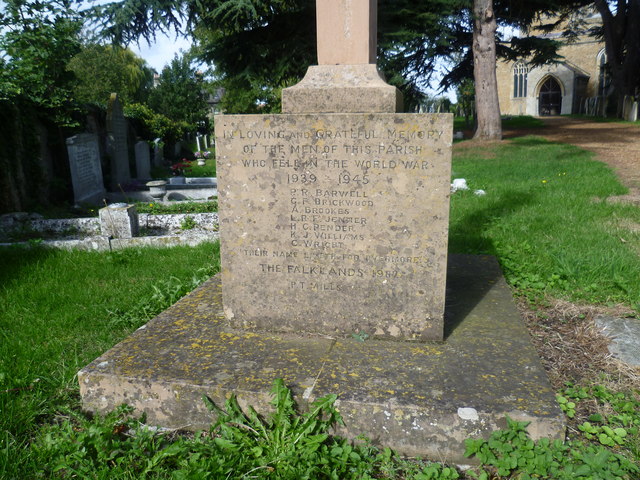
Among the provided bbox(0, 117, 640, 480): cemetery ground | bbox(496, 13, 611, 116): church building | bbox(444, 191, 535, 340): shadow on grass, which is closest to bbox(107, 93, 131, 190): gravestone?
bbox(0, 117, 640, 480): cemetery ground

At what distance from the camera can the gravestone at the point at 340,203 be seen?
2.61m

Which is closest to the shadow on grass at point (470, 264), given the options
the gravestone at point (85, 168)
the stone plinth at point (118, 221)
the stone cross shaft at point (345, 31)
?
the stone cross shaft at point (345, 31)

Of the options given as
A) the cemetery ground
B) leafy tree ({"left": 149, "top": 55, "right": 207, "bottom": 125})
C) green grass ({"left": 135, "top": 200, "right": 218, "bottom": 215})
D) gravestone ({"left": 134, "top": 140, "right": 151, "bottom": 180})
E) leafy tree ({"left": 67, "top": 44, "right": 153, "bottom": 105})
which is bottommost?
the cemetery ground

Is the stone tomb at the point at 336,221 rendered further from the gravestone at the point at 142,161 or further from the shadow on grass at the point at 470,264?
the gravestone at the point at 142,161

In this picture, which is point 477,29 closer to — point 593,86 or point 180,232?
point 180,232

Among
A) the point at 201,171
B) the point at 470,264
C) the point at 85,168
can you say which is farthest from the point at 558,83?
the point at 470,264

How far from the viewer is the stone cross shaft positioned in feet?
9.26

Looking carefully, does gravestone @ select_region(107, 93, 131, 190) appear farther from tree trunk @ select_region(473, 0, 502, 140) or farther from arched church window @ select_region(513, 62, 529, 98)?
arched church window @ select_region(513, 62, 529, 98)

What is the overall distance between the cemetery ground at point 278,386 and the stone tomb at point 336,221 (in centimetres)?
79

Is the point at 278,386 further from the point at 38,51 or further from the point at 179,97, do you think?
the point at 179,97

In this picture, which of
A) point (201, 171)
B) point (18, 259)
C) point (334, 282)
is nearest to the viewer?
point (334, 282)

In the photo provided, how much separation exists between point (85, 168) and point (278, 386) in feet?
30.8

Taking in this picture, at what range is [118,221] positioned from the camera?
642 cm

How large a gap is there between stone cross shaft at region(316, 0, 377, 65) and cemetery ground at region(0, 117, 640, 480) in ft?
6.20
